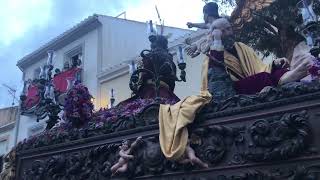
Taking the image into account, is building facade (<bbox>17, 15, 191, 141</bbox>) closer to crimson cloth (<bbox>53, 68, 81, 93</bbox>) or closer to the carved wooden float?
crimson cloth (<bbox>53, 68, 81, 93</bbox>)

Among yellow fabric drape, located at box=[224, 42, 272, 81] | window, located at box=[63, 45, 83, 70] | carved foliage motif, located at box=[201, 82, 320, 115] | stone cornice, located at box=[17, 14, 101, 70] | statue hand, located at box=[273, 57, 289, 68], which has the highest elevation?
stone cornice, located at box=[17, 14, 101, 70]

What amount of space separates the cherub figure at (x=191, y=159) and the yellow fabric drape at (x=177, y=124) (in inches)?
1.4

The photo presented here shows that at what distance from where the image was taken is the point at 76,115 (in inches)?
229

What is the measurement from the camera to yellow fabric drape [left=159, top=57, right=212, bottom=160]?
4.27m

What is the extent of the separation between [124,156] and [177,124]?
0.79 metres

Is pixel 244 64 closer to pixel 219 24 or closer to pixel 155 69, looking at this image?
pixel 219 24

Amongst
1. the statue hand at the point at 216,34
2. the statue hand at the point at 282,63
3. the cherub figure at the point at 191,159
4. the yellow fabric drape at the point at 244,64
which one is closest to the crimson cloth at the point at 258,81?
the statue hand at the point at 282,63

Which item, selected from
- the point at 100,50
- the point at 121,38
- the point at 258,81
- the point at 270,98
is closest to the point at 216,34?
the point at 258,81

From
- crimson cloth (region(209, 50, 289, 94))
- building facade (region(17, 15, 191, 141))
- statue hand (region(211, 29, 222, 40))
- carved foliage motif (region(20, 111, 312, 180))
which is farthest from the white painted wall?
crimson cloth (region(209, 50, 289, 94))

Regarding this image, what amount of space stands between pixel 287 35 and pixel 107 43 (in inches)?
475

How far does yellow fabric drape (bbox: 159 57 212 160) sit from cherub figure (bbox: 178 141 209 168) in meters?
0.04

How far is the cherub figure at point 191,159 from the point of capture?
13.6 ft

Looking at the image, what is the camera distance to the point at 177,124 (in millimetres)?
4320

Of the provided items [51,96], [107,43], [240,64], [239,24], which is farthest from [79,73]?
[240,64]
